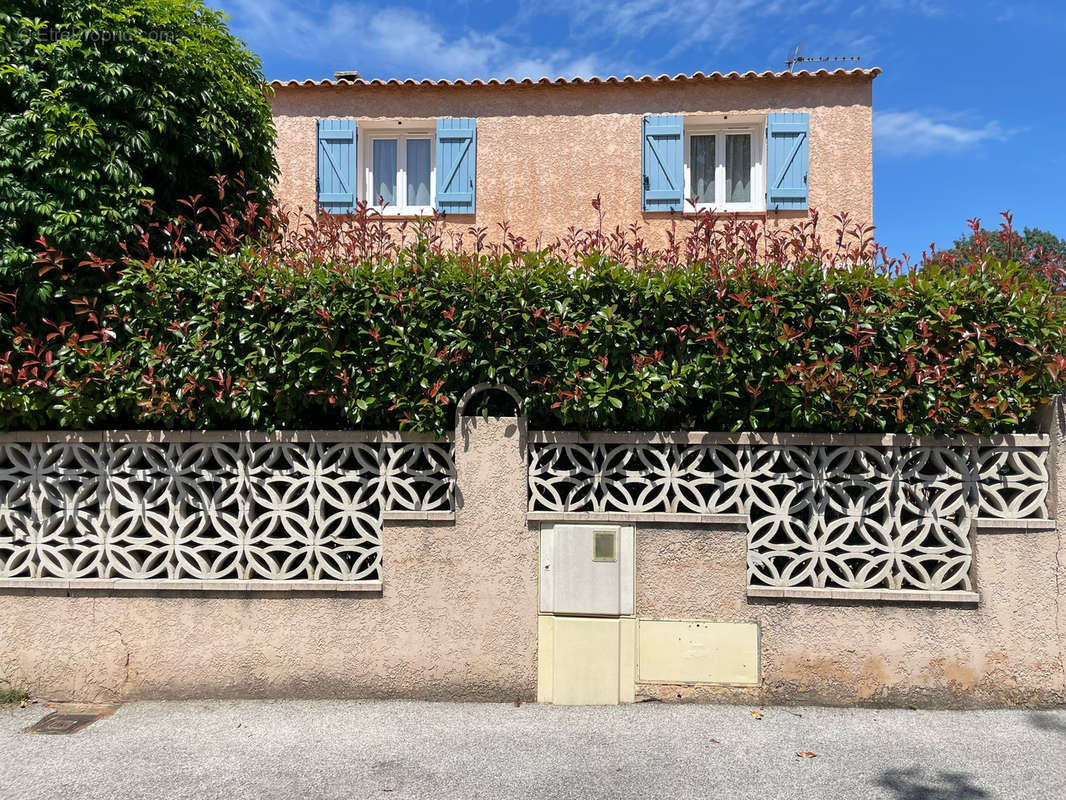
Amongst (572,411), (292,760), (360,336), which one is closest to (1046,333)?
(572,411)

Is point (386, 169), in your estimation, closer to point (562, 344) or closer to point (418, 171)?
point (418, 171)

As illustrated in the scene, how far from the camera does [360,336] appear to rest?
4055mm

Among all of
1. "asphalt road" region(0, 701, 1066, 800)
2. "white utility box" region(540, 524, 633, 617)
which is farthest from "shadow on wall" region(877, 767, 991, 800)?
"white utility box" region(540, 524, 633, 617)

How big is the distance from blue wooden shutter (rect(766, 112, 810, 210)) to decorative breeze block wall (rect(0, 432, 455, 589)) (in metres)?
6.33

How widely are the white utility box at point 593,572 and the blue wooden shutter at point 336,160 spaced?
20.9 feet

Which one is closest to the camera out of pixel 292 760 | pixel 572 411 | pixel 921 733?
pixel 292 760

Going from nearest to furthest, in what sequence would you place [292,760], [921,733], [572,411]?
1. [292,760]
2. [921,733]
3. [572,411]

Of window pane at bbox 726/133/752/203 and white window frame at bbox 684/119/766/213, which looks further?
window pane at bbox 726/133/752/203

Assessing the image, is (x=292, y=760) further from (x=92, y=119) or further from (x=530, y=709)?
(x=92, y=119)

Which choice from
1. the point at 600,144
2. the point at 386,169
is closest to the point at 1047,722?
the point at 600,144

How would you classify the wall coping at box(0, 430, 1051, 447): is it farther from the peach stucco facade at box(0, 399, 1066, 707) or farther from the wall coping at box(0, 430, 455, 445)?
the peach stucco facade at box(0, 399, 1066, 707)

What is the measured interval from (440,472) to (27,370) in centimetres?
275

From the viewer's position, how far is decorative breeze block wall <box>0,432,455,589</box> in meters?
4.22

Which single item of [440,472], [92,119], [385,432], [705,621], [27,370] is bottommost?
[705,621]
